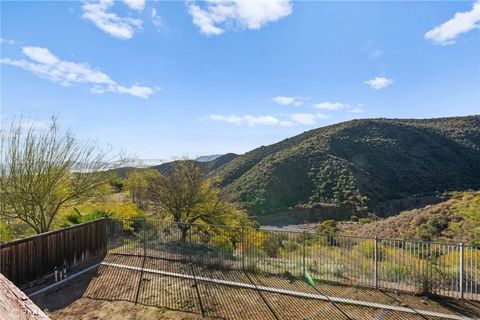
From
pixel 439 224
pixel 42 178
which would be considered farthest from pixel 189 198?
pixel 439 224

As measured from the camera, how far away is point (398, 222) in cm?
2705

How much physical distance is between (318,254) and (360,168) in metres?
40.2

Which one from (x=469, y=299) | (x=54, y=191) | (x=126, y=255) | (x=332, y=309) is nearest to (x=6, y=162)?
(x=54, y=191)

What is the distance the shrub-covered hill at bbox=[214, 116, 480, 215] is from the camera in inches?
1640

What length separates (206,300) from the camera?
7.36 metres

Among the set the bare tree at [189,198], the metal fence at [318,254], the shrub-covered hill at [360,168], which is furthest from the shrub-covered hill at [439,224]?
the bare tree at [189,198]

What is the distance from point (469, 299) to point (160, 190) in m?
13.0

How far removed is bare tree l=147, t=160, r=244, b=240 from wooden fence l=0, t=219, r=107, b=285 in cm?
463

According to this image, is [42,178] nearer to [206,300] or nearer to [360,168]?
[206,300]

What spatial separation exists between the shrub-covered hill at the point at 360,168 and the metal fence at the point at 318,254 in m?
25.6

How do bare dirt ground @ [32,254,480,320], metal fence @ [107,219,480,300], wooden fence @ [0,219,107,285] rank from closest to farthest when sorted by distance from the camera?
bare dirt ground @ [32,254,480,320], metal fence @ [107,219,480,300], wooden fence @ [0,219,107,285]

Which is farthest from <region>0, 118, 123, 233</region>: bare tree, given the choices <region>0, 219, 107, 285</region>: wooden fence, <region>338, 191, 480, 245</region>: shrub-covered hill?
<region>338, 191, 480, 245</region>: shrub-covered hill

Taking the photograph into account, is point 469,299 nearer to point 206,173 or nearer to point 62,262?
point 62,262

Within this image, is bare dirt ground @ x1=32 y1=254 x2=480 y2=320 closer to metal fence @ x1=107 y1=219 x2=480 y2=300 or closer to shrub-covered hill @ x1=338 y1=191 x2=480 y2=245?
metal fence @ x1=107 y1=219 x2=480 y2=300
